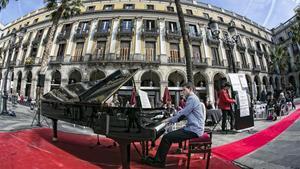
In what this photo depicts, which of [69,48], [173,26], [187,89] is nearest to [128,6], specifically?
[173,26]

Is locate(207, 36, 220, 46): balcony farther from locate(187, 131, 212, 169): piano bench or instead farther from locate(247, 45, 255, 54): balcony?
locate(187, 131, 212, 169): piano bench

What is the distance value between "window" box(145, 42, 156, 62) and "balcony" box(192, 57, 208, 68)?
5.40 metres

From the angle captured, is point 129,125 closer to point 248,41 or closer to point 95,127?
point 95,127

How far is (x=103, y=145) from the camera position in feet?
20.8

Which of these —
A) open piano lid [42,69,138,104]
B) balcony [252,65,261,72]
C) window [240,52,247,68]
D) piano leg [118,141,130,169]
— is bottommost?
piano leg [118,141,130,169]

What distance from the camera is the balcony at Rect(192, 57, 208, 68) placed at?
28.4 m

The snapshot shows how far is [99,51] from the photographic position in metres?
28.4

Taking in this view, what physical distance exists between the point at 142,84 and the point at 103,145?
22.2m

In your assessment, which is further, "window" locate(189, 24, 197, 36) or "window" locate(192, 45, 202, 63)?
"window" locate(189, 24, 197, 36)

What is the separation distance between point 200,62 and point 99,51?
1316 cm

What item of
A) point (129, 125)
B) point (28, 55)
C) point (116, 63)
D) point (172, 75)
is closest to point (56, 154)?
point (129, 125)

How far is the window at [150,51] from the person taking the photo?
2764 cm

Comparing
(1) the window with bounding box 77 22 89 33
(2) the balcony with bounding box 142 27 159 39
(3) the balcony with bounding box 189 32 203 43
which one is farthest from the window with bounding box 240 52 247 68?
(1) the window with bounding box 77 22 89 33

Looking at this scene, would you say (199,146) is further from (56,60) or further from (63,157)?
(56,60)
